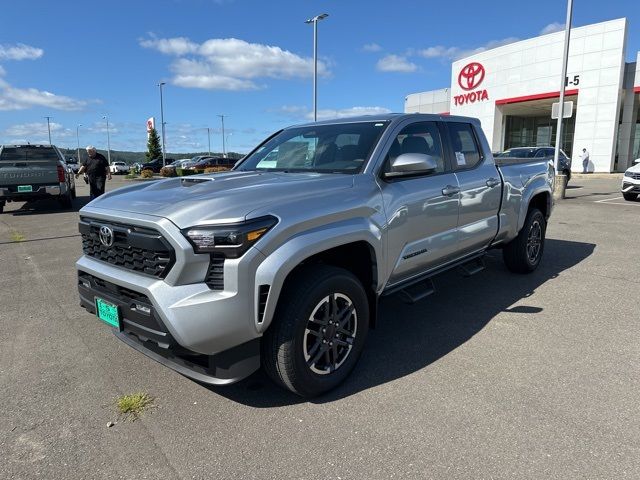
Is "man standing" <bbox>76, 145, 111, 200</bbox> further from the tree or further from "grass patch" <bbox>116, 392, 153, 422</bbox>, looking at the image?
the tree

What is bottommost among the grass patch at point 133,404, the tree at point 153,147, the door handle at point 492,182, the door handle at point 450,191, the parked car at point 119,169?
the grass patch at point 133,404

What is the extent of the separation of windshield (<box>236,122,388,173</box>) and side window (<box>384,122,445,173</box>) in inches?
6.5

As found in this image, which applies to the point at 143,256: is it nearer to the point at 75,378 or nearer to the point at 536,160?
the point at 75,378

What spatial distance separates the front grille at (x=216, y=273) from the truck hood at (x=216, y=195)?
20 centimetres

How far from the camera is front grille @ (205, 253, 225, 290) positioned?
251cm

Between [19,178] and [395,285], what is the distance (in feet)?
38.0

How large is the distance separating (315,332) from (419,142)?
2.00 metres

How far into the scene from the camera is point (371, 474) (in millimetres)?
2328

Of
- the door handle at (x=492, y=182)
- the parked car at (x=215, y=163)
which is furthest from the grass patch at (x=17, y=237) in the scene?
the parked car at (x=215, y=163)

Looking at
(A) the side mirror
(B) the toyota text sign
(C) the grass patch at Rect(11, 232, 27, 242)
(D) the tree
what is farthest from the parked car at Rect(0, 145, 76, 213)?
(D) the tree

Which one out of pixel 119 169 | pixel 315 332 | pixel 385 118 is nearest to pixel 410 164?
pixel 385 118

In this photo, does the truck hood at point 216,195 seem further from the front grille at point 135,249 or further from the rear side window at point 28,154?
the rear side window at point 28,154

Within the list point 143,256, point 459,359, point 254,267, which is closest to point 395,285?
point 459,359

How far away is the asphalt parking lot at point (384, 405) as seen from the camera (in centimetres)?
241
